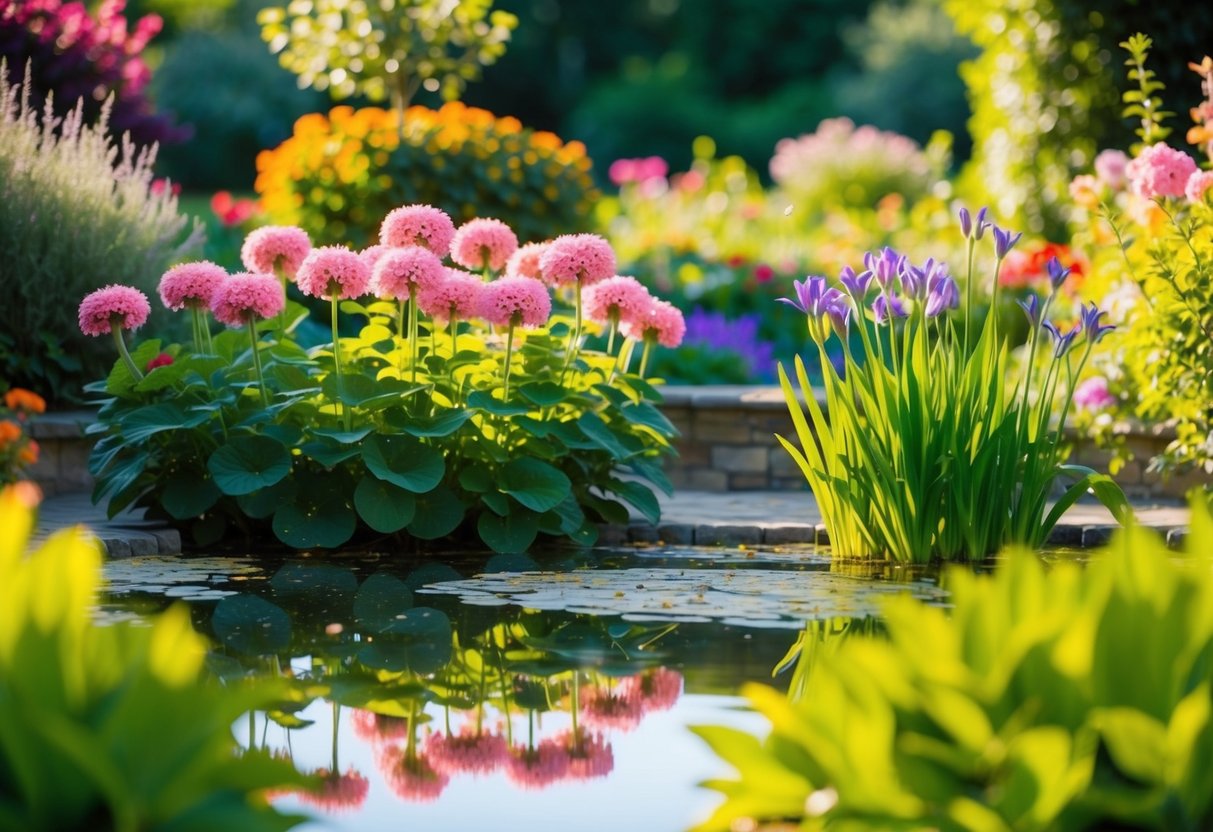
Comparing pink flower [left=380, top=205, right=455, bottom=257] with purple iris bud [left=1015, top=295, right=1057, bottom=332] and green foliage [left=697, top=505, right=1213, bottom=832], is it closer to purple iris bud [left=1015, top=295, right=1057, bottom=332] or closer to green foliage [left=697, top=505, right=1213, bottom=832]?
purple iris bud [left=1015, top=295, right=1057, bottom=332]

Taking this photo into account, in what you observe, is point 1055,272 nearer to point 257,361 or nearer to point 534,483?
point 534,483

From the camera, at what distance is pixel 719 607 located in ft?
14.8

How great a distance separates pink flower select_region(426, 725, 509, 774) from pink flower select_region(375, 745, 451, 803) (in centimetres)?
3

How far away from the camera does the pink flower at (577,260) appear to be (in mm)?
5273

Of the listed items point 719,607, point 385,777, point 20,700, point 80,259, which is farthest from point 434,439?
point 20,700

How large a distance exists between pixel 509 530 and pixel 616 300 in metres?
0.86

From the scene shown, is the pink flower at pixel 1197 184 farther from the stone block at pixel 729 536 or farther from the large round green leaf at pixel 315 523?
the large round green leaf at pixel 315 523

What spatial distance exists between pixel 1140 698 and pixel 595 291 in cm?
316

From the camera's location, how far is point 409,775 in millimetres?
3094

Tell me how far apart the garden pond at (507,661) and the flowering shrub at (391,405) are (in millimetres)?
213

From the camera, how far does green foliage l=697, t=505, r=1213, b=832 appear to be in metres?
2.37

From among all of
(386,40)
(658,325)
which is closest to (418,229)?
(658,325)

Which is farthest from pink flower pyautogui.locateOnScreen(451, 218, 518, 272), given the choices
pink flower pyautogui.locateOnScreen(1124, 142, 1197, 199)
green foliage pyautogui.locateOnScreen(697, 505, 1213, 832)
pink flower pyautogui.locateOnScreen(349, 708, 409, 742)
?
green foliage pyautogui.locateOnScreen(697, 505, 1213, 832)

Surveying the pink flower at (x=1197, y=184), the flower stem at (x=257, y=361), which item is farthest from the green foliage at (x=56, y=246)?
the pink flower at (x=1197, y=184)
